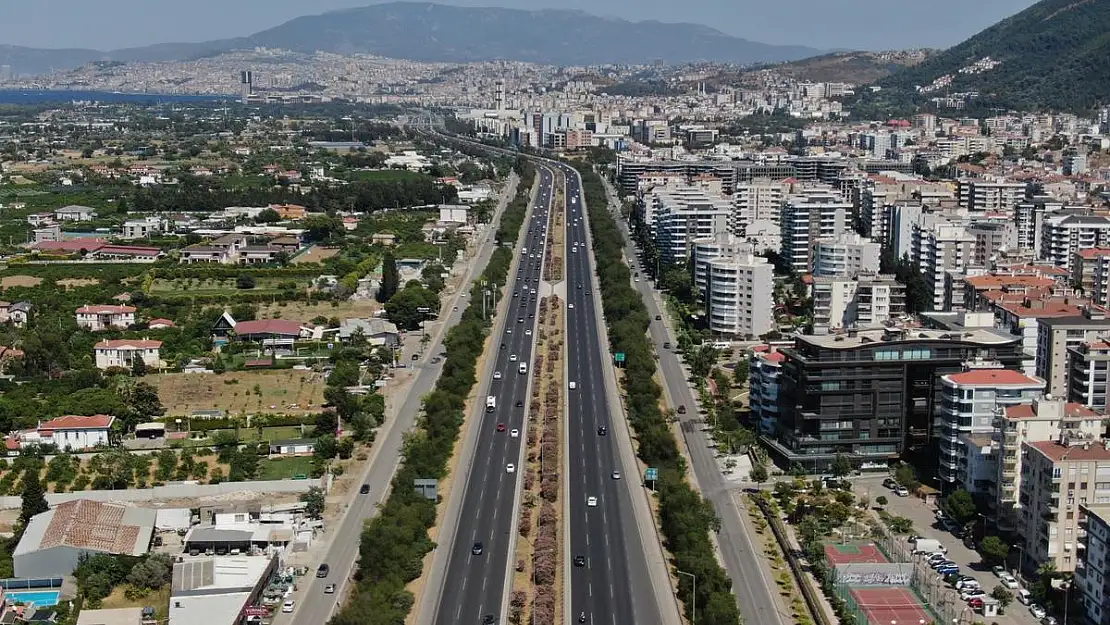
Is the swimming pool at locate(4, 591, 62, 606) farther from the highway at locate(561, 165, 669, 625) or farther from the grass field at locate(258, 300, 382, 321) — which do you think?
the grass field at locate(258, 300, 382, 321)

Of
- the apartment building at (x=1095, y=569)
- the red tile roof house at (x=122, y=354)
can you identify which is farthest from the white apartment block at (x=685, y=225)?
the apartment building at (x=1095, y=569)

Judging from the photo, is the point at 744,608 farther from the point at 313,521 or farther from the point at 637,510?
the point at 313,521

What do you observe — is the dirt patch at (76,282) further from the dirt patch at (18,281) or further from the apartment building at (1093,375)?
the apartment building at (1093,375)

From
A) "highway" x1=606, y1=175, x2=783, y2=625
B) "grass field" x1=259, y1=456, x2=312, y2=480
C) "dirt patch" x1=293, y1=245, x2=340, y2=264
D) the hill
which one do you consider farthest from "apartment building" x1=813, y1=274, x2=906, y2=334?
the hill

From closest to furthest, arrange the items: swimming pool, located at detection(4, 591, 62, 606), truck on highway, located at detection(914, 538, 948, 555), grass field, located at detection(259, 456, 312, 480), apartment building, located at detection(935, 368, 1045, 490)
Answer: swimming pool, located at detection(4, 591, 62, 606)
truck on highway, located at detection(914, 538, 948, 555)
apartment building, located at detection(935, 368, 1045, 490)
grass field, located at detection(259, 456, 312, 480)

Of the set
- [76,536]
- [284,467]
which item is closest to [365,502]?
[284,467]

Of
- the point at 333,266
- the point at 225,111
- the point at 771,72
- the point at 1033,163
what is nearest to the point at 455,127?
the point at 225,111
